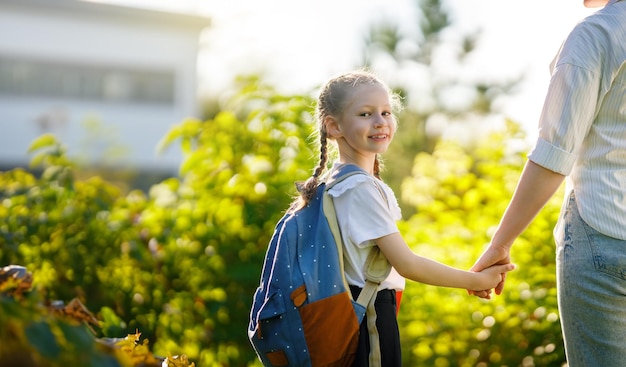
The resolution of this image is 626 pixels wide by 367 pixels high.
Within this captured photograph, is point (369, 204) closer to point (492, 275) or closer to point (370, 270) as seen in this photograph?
point (370, 270)

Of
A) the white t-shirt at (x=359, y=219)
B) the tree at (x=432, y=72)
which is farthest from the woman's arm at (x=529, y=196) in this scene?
the tree at (x=432, y=72)

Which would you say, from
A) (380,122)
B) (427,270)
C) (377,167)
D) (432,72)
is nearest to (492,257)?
(427,270)

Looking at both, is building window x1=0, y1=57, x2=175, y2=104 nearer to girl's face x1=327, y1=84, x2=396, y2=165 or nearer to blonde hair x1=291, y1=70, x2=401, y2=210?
blonde hair x1=291, y1=70, x2=401, y2=210

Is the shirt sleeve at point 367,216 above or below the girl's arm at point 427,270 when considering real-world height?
above

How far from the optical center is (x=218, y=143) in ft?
12.3

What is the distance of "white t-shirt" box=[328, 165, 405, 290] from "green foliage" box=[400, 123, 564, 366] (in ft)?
4.39

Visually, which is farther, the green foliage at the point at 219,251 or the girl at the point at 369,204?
the green foliage at the point at 219,251

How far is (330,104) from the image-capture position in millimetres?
2477

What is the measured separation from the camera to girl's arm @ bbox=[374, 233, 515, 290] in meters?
2.28

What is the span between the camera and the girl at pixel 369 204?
7.47ft

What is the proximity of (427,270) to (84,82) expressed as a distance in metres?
25.6

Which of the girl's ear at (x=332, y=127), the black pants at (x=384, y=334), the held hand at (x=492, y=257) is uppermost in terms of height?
the girl's ear at (x=332, y=127)

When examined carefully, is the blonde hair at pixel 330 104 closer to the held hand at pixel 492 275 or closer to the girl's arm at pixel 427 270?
the girl's arm at pixel 427 270

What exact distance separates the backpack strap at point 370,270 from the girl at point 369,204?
0.05 feet
